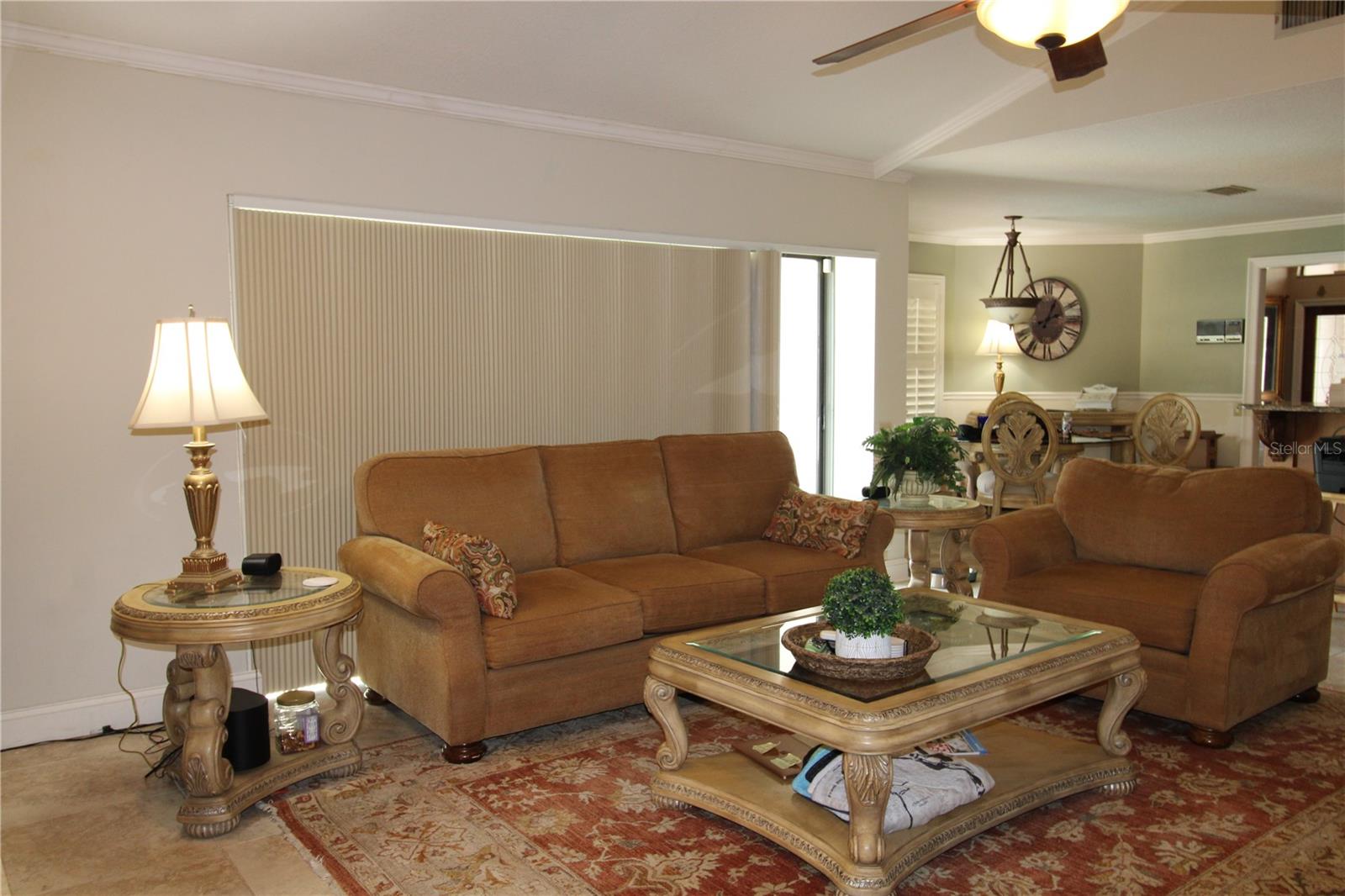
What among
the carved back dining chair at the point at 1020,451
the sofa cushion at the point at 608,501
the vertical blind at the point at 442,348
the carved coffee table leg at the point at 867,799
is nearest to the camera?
the carved coffee table leg at the point at 867,799

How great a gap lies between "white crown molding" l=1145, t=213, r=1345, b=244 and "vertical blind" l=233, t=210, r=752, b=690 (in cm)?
512

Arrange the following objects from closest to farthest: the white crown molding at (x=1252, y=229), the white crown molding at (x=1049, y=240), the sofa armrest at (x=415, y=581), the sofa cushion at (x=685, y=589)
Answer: the sofa armrest at (x=415, y=581), the sofa cushion at (x=685, y=589), the white crown molding at (x=1252, y=229), the white crown molding at (x=1049, y=240)

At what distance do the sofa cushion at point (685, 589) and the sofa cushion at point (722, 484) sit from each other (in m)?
0.41

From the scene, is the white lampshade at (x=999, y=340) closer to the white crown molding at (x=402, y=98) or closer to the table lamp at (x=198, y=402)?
the white crown molding at (x=402, y=98)

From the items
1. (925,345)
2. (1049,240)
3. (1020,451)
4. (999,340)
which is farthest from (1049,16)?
(1049,240)

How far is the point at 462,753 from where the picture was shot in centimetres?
344

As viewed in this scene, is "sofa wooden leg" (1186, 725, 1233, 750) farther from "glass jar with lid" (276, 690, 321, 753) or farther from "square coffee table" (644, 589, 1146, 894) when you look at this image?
"glass jar with lid" (276, 690, 321, 753)

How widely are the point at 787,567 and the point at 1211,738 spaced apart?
1.65m

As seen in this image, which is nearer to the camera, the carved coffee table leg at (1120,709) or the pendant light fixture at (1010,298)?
the carved coffee table leg at (1120,709)

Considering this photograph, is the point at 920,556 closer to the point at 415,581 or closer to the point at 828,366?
the point at 828,366

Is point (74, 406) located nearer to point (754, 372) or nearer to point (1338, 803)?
point (754, 372)

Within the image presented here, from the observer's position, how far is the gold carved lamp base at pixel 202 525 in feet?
10.5

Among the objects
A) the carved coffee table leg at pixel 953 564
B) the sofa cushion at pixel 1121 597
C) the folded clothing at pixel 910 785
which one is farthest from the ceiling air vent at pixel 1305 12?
the folded clothing at pixel 910 785

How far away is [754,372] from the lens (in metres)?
5.61
